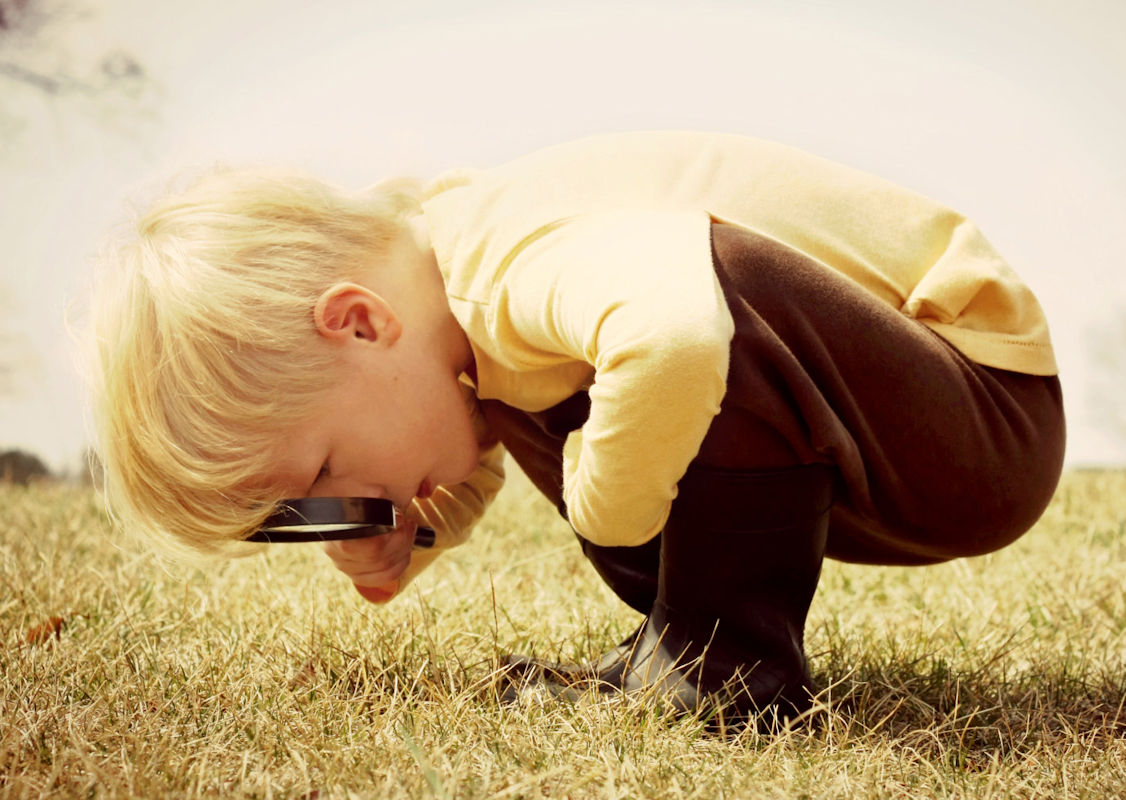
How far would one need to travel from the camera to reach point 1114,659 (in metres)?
1.67

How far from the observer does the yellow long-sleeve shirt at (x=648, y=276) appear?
1162 mm

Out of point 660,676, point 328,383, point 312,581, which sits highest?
point 328,383

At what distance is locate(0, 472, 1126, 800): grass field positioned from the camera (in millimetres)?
1130

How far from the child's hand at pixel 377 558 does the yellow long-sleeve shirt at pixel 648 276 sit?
0.99 ft

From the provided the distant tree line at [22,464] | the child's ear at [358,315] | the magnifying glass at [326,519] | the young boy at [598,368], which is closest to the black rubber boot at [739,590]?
the young boy at [598,368]

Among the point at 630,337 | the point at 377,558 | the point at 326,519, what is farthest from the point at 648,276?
the point at 377,558

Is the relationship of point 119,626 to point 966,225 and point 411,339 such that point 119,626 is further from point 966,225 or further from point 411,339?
point 966,225

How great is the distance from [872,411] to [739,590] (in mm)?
275

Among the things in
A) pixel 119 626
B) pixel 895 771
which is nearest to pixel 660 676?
pixel 895 771

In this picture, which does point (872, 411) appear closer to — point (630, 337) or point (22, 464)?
point (630, 337)

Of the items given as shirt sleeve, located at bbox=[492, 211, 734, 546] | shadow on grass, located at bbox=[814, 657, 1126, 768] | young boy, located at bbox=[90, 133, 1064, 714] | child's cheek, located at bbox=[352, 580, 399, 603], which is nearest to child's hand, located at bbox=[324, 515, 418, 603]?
child's cheek, located at bbox=[352, 580, 399, 603]

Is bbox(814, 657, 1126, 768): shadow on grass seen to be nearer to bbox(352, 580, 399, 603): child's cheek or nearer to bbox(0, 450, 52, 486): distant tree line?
bbox(352, 580, 399, 603): child's cheek

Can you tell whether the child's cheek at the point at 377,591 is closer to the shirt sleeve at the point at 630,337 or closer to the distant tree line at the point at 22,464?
the shirt sleeve at the point at 630,337

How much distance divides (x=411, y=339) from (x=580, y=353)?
0.97ft
